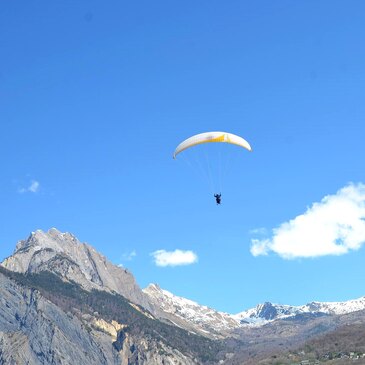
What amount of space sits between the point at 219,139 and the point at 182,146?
7841mm

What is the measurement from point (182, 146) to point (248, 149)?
527 inches

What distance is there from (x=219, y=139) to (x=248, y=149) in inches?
278

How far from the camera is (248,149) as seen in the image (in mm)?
124875

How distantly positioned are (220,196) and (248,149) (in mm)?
12429

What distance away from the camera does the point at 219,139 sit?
399ft

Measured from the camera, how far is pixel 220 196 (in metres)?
131

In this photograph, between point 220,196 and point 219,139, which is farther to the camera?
point 220,196
